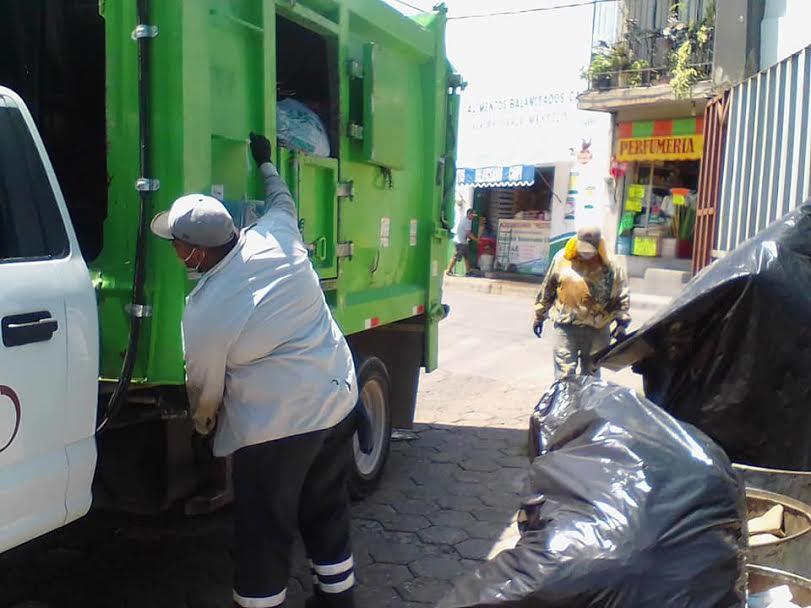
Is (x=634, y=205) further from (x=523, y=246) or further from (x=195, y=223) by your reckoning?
(x=195, y=223)

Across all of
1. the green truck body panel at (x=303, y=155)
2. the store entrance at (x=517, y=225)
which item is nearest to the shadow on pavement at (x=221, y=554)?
the green truck body panel at (x=303, y=155)

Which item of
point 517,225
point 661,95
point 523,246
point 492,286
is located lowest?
point 492,286

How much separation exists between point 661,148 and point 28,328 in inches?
564

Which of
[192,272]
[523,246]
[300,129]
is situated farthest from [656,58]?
[192,272]

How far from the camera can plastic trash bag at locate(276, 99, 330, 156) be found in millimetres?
3514

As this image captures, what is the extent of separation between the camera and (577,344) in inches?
218

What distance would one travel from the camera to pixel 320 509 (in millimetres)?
2906

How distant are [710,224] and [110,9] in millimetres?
4870

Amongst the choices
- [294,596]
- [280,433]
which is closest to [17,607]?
[294,596]

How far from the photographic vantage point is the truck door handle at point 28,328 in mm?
2123

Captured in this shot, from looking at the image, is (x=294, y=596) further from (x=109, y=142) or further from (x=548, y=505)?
(x=109, y=142)

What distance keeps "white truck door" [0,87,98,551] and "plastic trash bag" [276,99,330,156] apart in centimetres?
124

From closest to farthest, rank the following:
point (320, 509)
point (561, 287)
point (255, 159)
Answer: point (320, 509)
point (255, 159)
point (561, 287)

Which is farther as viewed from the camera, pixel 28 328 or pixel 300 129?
pixel 300 129
